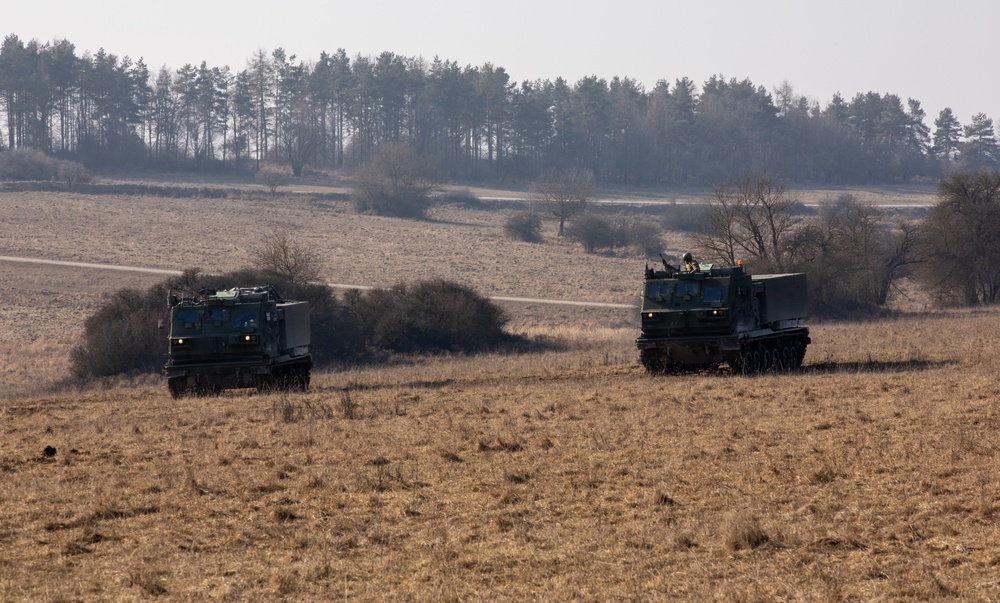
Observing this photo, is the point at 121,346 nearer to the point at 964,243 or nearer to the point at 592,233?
the point at 964,243

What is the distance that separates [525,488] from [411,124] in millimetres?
116281

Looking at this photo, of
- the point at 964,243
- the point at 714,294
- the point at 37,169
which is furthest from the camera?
the point at 37,169

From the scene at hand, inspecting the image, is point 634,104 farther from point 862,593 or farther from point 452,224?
point 862,593

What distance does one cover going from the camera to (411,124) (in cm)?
12681

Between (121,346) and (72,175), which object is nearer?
(121,346)

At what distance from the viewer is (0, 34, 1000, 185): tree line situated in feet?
377

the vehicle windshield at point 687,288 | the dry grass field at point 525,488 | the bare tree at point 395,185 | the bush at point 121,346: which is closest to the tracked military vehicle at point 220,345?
the dry grass field at point 525,488

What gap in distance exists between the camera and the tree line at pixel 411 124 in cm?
11494

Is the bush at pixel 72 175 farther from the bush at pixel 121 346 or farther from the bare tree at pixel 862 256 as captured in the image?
the bare tree at pixel 862 256

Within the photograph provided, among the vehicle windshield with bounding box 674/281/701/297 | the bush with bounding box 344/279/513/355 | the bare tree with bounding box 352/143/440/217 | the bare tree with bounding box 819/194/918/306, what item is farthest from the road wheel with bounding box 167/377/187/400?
the bare tree with bounding box 352/143/440/217

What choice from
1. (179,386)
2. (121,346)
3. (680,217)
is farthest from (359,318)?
(680,217)

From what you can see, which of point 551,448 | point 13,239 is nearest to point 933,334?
point 551,448

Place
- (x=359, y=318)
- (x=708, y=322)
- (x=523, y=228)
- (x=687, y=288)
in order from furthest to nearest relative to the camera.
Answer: (x=523, y=228), (x=359, y=318), (x=687, y=288), (x=708, y=322)

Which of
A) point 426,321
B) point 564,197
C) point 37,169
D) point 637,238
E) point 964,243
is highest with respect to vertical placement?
point 37,169
